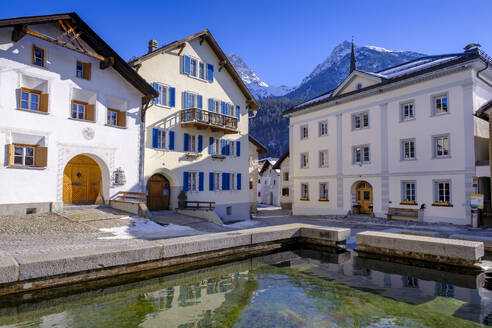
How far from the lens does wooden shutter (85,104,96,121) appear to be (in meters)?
16.9

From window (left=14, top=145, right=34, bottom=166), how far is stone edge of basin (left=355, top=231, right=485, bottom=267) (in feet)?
46.5

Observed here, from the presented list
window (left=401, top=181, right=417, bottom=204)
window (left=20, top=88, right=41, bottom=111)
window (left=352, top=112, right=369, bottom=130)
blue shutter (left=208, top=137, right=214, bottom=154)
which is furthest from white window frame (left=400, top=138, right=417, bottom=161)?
window (left=20, top=88, right=41, bottom=111)

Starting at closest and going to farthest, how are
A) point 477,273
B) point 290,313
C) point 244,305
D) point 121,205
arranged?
point 290,313 → point 244,305 → point 477,273 → point 121,205

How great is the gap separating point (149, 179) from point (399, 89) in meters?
17.7

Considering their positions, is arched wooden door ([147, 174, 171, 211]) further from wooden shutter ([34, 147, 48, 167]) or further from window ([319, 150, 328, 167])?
window ([319, 150, 328, 167])

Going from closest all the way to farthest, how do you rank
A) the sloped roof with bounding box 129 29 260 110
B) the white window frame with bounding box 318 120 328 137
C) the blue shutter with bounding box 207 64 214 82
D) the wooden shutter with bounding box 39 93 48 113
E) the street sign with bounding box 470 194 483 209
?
the wooden shutter with bounding box 39 93 48 113 < the street sign with bounding box 470 194 483 209 < the sloped roof with bounding box 129 29 260 110 < the blue shutter with bounding box 207 64 214 82 < the white window frame with bounding box 318 120 328 137

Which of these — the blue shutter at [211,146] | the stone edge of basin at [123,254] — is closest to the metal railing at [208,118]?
the blue shutter at [211,146]

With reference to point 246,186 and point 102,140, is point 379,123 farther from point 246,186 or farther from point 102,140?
point 102,140

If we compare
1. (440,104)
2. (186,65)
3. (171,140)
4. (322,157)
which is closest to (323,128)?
(322,157)

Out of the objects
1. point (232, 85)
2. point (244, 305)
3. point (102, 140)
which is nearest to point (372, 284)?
point (244, 305)

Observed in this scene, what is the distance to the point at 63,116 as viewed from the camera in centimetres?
1577

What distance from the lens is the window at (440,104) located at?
20.4m

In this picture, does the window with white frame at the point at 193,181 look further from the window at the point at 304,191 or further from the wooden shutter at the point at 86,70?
the window at the point at 304,191

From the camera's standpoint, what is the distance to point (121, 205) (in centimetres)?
1673
